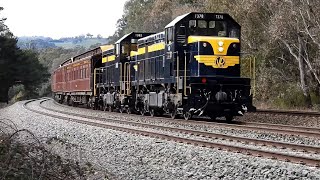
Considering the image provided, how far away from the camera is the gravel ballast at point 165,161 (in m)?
8.43

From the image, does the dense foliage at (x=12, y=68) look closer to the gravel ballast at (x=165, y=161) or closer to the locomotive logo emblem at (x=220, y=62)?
the locomotive logo emblem at (x=220, y=62)

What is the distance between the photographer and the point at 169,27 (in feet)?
62.4

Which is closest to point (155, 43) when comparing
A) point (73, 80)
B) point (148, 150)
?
point (148, 150)

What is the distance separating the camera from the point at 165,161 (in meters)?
10.1

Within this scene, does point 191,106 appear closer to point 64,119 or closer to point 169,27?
point 169,27

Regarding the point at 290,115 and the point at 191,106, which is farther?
the point at 290,115

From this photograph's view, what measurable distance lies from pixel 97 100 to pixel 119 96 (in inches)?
211

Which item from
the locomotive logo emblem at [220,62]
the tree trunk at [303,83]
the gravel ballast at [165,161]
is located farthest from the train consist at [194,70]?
the tree trunk at [303,83]

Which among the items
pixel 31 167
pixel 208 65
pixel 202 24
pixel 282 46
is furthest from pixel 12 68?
pixel 31 167

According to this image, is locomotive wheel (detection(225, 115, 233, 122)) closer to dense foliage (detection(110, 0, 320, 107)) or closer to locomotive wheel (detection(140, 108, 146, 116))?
locomotive wheel (detection(140, 108, 146, 116))

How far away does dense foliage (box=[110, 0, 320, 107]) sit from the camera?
25.0 m

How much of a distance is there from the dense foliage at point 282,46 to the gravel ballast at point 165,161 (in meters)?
13.5

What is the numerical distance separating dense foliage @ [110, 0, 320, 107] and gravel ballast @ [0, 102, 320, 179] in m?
13.5

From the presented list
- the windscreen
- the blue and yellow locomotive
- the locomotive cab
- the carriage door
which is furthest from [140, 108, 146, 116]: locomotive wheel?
the windscreen
